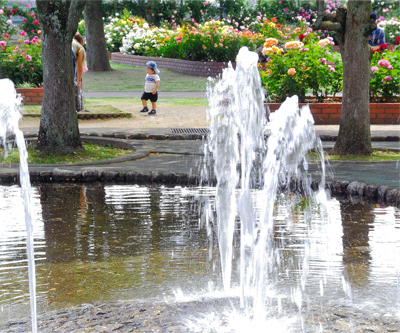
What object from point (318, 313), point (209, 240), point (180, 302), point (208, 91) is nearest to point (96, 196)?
point (209, 240)

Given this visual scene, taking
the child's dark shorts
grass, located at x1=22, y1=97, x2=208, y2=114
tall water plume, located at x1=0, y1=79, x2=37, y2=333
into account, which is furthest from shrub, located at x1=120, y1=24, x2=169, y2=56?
tall water plume, located at x1=0, y1=79, x2=37, y2=333

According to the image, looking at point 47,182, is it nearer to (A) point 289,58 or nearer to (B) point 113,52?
(A) point 289,58

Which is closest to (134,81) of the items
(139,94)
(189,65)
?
(189,65)

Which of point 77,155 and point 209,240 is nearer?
point 209,240

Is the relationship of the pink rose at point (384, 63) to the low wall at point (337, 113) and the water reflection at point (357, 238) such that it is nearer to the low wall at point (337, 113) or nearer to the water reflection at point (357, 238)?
the low wall at point (337, 113)

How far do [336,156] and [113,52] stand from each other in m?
21.1

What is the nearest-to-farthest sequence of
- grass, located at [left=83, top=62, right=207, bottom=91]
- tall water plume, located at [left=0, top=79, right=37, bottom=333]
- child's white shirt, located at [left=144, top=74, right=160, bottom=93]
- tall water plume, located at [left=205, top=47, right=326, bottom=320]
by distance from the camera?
1. tall water plume, located at [left=0, top=79, right=37, bottom=333]
2. tall water plume, located at [left=205, top=47, right=326, bottom=320]
3. child's white shirt, located at [left=144, top=74, right=160, bottom=93]
4. grass, located at [left=83, top=62, right=207, bottom=91]

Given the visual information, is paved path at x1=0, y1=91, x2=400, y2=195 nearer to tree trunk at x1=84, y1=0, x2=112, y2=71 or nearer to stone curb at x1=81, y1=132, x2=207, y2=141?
stone curb at x1=81, y1=132, x2=207, y2=141

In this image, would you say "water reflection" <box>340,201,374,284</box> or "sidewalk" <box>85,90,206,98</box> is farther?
"sidewalk" <box>85,90,206,98</box>

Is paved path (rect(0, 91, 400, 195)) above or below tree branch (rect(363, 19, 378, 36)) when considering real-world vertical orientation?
below

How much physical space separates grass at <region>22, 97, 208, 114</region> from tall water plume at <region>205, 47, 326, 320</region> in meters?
4.99

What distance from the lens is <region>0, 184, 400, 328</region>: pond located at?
4051 millimetres

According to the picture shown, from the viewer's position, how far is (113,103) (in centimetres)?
1532

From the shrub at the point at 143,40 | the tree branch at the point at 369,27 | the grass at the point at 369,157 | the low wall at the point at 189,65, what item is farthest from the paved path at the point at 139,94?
the tree branch at the point at 369,27
